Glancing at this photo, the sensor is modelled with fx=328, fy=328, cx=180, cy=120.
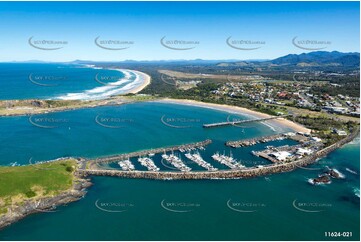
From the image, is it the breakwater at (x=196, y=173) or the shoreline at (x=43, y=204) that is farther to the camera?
the breakwater at (x=196, y=173)

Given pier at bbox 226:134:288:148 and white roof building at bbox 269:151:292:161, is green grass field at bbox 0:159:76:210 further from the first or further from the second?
white roof building at bbox 269:151:292:161

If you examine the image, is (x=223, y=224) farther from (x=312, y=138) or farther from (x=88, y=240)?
(x=312, y=138)

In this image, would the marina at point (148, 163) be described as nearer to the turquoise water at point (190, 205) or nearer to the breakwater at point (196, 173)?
the breakwater at point (196, 173)

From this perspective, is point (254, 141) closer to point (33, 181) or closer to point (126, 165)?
point (126, 165)

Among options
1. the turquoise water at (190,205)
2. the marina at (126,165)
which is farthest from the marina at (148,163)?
the turquoise water at (190,205)

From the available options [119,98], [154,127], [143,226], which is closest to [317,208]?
[143,226]

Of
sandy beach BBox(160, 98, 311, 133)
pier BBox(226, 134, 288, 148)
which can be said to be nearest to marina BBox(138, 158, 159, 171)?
pier BBox(226, 134, 288, 148)
